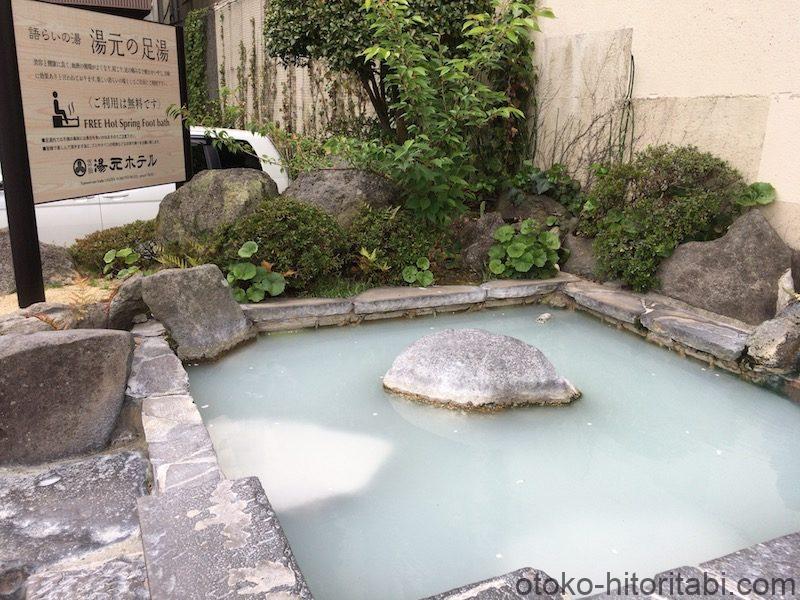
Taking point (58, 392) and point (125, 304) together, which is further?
point (125, 304)

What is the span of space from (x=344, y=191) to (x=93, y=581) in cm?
463

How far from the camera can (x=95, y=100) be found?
16.8 ft

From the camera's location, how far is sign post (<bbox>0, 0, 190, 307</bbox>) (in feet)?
14.5

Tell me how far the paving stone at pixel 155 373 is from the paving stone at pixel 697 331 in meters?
3.63

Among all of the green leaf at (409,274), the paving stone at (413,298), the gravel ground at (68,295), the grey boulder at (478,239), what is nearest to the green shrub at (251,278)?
the paving stone at (413,298)

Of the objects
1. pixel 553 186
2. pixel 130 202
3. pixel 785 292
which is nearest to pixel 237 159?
pixel 130 202

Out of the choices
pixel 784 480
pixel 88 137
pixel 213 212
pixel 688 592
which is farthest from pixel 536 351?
pixel 88 137

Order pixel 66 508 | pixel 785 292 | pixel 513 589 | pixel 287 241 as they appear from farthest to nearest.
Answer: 1. pixel 287 241
2. pixel 785 292
3. pixel 66 508
4. pixel 513 589

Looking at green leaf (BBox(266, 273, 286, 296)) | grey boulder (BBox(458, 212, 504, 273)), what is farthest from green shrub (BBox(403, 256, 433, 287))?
green leaf (BBox(266, 273, 286, 296))

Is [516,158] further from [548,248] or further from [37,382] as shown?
[37,382]

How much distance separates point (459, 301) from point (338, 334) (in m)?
1.25

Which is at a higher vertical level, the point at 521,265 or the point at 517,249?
the point at 517,249

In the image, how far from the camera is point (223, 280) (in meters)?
4.96

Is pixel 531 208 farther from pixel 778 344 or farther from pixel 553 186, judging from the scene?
pixel 778 344
